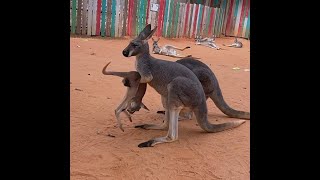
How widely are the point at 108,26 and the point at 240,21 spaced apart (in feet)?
23.9

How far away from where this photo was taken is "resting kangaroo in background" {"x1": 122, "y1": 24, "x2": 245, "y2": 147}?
338 cm

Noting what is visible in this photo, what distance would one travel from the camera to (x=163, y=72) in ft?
11.6

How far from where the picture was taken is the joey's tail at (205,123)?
3549 mm

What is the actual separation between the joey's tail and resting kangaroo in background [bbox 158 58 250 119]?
0.36 meters

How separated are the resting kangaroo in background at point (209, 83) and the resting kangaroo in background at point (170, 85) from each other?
20.9 inches

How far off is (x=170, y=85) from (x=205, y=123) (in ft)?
2.01

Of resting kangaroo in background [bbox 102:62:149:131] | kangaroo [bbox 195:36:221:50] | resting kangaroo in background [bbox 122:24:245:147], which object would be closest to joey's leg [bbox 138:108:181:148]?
resting kangaroo in background [bbox 122:24:245:147]

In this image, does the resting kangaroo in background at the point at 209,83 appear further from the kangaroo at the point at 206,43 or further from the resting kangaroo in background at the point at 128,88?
the kangaroo at the point at 206,43

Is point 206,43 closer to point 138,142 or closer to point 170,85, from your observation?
point 170,85

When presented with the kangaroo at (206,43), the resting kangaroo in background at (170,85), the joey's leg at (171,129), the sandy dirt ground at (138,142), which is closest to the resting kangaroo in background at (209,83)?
the sandy dirt ground at (138,142)

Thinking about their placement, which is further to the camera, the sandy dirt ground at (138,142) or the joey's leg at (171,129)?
the joey's leg at (171,129)

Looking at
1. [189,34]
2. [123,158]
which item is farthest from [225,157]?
[189,34]

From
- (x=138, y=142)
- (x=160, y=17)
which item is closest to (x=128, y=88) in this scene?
(x=138, y=142)

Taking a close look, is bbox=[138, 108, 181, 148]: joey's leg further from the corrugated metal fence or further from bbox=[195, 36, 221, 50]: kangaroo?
bbox=[195, 36, 221, 50]: kangaroo
